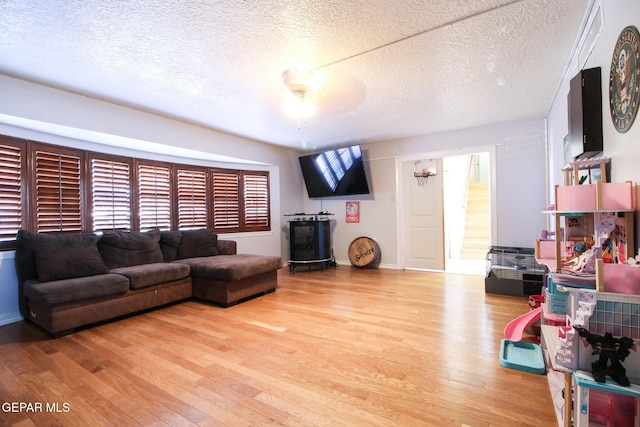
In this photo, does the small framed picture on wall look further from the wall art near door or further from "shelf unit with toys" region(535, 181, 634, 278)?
"shelf unit with toys" region(535, 181, 634, 278)

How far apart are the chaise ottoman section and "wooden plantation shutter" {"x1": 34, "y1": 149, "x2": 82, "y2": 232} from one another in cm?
145

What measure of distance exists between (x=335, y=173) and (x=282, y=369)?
411 centimetres

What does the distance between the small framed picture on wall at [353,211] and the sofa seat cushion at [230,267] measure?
7.43 ft

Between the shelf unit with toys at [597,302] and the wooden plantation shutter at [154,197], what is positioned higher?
the wooden plantation shutter at [154,197]

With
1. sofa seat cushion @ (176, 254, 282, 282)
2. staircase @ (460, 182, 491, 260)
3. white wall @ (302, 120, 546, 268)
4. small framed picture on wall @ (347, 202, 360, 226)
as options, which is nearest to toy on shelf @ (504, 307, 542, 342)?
white wall @ (302, 120, 546, 268)

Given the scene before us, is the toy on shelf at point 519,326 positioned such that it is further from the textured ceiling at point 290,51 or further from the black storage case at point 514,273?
the textured ceiling at point 290,51

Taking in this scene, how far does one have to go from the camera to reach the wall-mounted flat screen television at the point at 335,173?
5305 mm

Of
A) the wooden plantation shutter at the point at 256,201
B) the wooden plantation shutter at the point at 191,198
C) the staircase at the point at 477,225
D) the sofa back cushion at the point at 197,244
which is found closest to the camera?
the sofa back cushion at the point at 197,244

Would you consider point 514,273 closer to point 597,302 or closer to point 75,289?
point 597,302

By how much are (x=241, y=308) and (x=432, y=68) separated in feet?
11.0

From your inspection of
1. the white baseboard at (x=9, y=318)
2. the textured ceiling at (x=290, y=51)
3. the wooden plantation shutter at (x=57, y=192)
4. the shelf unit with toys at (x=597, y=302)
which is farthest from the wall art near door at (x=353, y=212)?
the white baseboard at (x=9, y=318)

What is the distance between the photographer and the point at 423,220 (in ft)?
17.1

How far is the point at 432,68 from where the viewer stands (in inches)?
102

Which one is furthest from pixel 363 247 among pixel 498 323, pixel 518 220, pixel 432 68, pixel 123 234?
pixel 123 234
